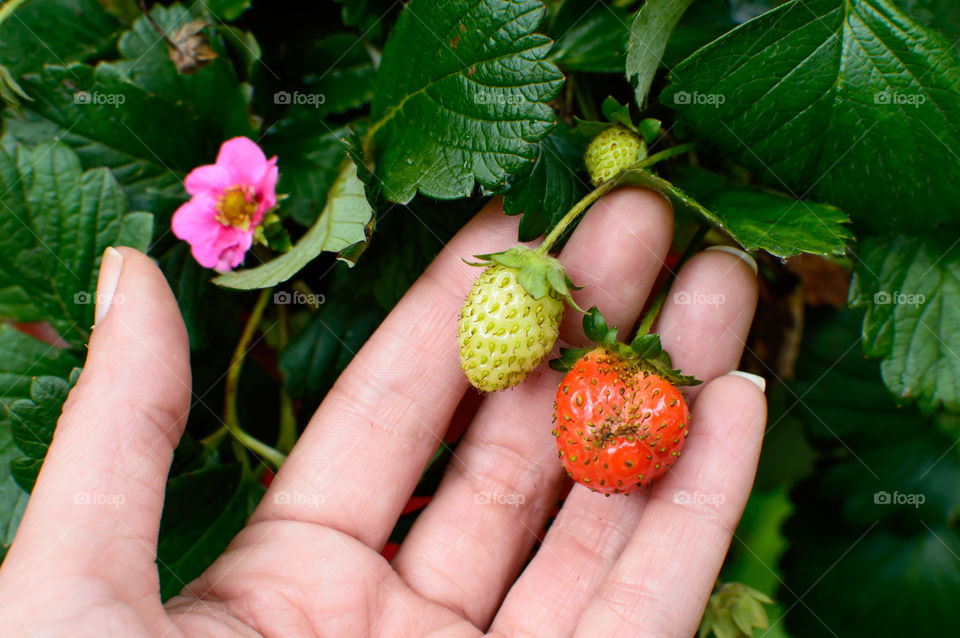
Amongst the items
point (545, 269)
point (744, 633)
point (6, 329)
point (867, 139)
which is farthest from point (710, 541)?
point (6, 329)

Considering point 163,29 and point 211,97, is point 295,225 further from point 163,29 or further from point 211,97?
point 163,29

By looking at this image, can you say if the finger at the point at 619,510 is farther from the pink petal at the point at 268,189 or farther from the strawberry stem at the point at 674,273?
the pink petal at the point at 268,189

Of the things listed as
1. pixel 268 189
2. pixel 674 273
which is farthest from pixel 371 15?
pixel 674 273

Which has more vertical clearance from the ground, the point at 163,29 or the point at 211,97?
the point at 163,29
